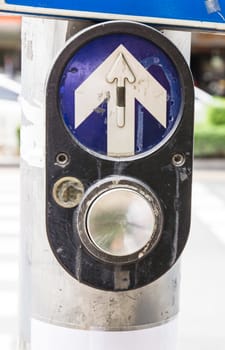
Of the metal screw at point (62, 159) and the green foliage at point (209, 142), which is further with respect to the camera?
the green foliage at point (209, 142)

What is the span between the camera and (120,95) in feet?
4.81

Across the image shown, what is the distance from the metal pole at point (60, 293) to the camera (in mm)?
1637

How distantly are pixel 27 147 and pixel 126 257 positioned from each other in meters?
0.52

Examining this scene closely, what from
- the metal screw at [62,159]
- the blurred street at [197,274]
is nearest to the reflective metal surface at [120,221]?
the metal screw at [62,159]

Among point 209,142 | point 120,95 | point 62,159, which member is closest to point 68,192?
point 62,159

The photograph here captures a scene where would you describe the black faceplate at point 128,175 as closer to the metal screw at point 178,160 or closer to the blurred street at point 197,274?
the metal screw at point 178,160

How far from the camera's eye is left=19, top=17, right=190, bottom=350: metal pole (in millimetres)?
1637

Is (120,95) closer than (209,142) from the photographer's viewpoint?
Yes

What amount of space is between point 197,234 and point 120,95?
6.34 m

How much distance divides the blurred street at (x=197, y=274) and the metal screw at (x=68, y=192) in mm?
2984

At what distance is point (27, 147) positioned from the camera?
1823 millimetres

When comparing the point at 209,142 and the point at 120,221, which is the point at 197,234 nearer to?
the point at 209,142

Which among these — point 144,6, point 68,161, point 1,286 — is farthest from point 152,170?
point 1,286

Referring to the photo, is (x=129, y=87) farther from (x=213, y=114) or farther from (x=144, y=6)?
(x=213, y=114)
